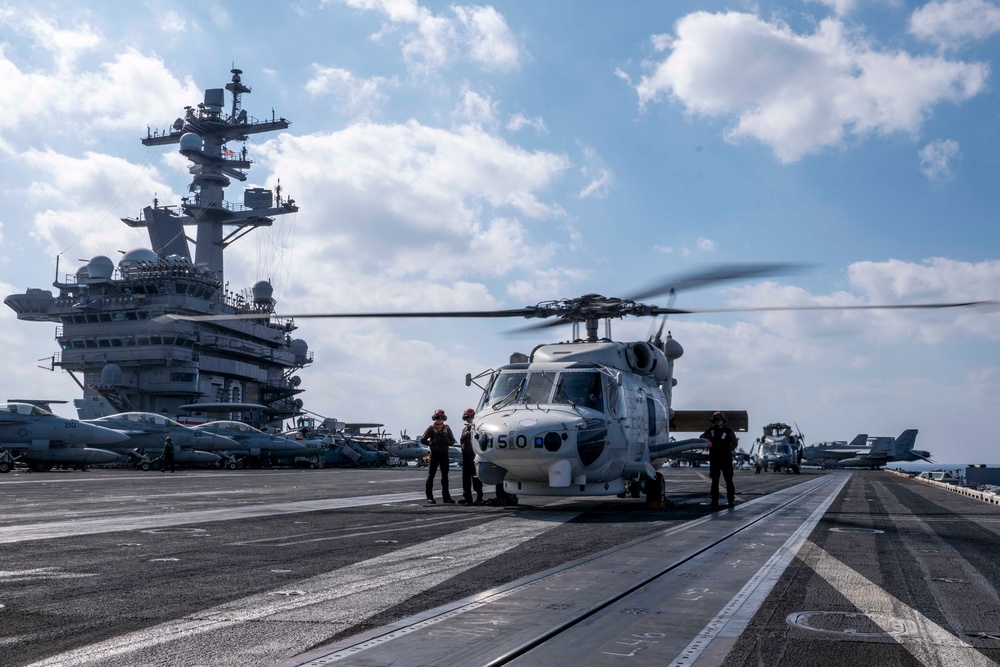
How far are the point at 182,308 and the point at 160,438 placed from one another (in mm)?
21467

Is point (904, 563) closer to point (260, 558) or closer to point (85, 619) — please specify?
point (260, 558)

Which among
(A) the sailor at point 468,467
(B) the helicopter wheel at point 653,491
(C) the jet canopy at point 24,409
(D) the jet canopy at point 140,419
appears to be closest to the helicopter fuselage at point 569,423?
(B) the helicopter wheel at point 653,491

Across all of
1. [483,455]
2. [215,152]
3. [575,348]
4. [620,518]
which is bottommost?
[620,518]

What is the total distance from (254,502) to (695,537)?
10.6 meters

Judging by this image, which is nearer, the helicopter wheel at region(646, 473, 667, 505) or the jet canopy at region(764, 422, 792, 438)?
the helicopter wheel at region(646, 473, 667, 505)

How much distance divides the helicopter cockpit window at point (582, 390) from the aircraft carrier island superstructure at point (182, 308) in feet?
162

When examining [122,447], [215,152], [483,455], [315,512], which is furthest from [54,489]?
[215,152]

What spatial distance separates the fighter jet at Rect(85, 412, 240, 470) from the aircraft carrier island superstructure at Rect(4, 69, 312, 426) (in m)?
12.7

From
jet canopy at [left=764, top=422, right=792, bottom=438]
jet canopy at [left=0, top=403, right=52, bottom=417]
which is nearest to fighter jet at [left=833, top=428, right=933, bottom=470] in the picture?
jet canopy at [left=764, top=422, right=792, bottom=438]

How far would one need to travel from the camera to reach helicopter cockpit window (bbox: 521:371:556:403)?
16.9 m

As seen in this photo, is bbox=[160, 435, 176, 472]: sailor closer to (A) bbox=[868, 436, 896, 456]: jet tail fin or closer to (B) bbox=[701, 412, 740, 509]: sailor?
(B) bbox=[701, 412, 740, 509]: sailor

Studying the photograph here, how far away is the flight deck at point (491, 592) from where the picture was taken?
500 centimetres

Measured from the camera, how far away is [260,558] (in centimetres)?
901

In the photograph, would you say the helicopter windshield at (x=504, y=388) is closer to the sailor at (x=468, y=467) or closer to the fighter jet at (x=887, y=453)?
the sailor at (x=468, y=467)
